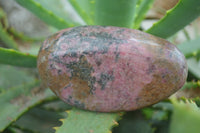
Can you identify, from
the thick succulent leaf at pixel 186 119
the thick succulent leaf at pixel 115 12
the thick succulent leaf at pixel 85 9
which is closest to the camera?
the thick succulent leaf at pixel 186 119

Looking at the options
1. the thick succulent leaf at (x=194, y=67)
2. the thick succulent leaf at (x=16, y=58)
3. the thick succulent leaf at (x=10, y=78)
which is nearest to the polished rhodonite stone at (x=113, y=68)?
the thick succulent leaf at (x=16, y=58)

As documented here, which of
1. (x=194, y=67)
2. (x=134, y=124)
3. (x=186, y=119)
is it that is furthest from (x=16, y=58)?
(x=194, y=67)

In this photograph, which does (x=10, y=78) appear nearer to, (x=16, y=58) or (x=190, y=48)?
(x=16, y=58)

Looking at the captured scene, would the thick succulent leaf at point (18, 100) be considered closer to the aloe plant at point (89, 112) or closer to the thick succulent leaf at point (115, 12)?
the aloe plant at point (89, 112)

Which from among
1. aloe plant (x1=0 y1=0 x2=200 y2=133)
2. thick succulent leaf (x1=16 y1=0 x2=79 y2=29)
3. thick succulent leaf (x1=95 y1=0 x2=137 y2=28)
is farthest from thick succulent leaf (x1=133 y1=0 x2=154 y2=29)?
thick succulent leaf (x1=16 y1=0 x2=79 y2=29)

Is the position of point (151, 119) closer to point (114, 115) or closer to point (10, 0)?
point (114, 115)

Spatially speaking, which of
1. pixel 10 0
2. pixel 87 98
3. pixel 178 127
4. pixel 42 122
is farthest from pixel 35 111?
pixel 10 0
